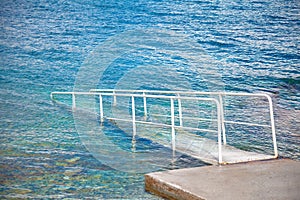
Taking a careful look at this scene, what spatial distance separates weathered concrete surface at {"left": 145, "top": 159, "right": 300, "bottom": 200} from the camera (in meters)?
5.74

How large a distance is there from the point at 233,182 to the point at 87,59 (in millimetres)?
60559

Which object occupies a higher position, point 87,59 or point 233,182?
point 233,182

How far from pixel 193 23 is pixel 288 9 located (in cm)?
1398

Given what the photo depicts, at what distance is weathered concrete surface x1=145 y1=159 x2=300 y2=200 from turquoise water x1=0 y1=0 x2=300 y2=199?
1.74 ft

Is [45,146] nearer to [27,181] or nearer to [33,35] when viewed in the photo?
[27,181]

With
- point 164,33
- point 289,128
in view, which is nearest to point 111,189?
point 289,128

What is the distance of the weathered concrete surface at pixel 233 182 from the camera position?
18.8 ft

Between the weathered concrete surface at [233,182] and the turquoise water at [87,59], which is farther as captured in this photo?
the turquoise water at [87,59]

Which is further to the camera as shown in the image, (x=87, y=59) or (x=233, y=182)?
(x=87, y=59)

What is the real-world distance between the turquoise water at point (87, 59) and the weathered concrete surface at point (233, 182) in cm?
53

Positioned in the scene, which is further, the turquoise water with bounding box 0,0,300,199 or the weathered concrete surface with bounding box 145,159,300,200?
the turquoise water with bounding box 0,0,300,199

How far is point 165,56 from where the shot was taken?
2373 inches

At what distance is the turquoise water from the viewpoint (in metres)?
8.08

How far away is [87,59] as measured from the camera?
216ft
